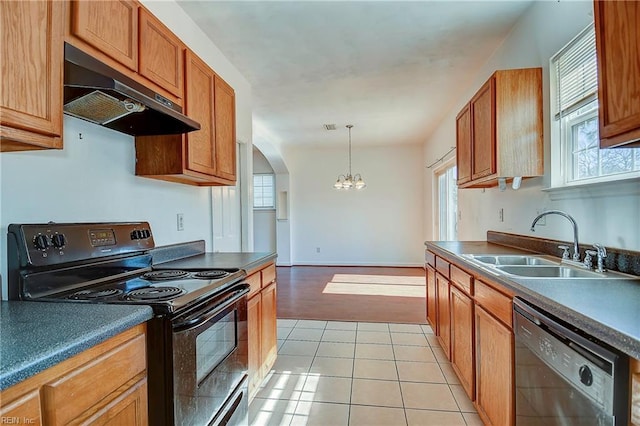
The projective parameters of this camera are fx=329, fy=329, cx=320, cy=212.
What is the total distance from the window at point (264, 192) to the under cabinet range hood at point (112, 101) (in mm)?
5757

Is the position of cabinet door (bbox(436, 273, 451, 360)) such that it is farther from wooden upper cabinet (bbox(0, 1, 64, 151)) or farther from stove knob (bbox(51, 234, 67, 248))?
wooden upper cabinet (bbox(0, 1, 64, 151))

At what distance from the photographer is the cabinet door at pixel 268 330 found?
2.29 m

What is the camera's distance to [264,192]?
25.1ft

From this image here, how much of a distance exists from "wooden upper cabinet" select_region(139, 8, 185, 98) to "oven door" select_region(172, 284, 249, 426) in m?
1.16

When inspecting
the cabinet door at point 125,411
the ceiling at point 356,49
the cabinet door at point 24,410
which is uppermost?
the ceiling at point 356,49

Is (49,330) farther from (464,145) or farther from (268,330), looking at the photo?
(464,145)

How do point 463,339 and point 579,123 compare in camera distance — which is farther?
point 463,339

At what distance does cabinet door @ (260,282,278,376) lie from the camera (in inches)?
90.2

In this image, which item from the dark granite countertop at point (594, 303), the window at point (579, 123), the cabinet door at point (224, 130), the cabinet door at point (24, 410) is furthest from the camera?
the cabinet door at point (224, 130)

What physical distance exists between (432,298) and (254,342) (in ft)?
5.75

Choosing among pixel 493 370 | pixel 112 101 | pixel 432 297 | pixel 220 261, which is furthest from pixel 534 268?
pixel 112 101

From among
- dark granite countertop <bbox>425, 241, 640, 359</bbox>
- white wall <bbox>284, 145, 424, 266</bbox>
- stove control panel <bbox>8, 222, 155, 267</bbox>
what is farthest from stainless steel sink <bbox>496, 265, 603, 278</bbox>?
white wall <bbox>284, 145, 424, 266</bbox>

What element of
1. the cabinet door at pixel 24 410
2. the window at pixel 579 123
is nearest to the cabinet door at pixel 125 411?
the cabinet door at pixel 24 410

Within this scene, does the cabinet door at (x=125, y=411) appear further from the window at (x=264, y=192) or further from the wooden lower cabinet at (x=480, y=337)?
the window at (x=264, y=192)
